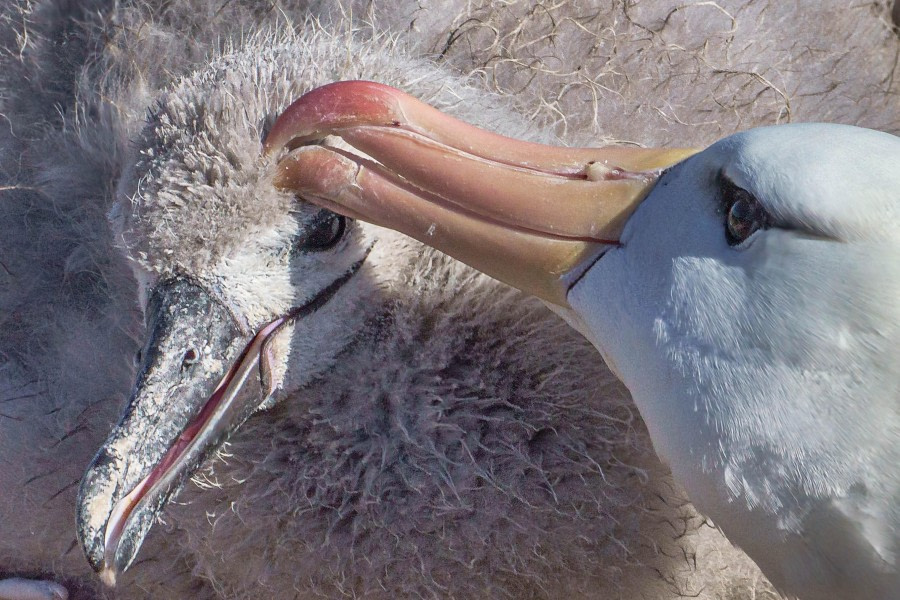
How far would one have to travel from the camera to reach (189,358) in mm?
1376

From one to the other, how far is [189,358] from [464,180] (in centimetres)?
50

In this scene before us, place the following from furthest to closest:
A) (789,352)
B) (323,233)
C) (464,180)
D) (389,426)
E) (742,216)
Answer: (389,426), (323,233), (464,180), (742,216), (789,352)

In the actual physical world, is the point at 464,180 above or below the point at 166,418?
above

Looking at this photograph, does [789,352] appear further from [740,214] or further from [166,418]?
[166,418]

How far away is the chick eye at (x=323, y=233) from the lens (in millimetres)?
1446

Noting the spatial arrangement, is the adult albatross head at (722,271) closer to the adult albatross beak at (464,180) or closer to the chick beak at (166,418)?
the adult albatross beak at (464,180)

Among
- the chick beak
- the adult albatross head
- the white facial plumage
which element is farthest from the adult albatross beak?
the chick beak

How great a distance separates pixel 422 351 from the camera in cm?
157

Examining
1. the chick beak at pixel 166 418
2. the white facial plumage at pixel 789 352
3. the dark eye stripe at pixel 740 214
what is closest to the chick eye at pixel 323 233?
the chick beak at pixel 166 418

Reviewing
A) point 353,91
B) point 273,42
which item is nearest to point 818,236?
point 353,91

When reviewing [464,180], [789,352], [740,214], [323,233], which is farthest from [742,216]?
[323,233]

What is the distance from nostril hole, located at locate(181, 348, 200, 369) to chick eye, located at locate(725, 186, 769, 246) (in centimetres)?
79

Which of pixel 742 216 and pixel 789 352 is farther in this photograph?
pixel 742 216

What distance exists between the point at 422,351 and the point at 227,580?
697 millimetres
